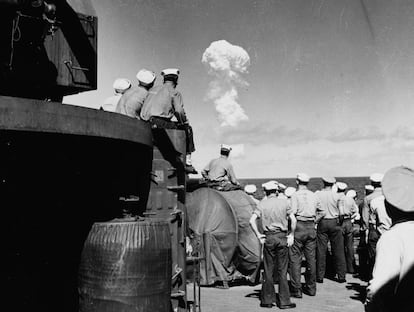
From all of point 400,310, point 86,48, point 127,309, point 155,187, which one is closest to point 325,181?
point 155,187

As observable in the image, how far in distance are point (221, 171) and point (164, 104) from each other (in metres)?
5.83

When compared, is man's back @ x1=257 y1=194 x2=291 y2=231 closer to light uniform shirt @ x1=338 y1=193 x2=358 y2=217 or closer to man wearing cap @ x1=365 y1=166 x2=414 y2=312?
light uniform shirt @ x1=338 y1=193 x2=358 y2=217

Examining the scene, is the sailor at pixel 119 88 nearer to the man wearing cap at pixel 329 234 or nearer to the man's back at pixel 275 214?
the man's back at pixel 275 214

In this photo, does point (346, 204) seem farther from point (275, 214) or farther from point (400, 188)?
point (400, 188)

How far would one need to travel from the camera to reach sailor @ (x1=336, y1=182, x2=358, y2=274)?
1279 centimetres

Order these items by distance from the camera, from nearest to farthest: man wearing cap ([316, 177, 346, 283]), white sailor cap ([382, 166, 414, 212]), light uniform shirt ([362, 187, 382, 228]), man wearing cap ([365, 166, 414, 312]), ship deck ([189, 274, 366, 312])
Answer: man wearing cap ([365, 166, 414, 312])
white sailor cap ([382, 166, 414, 212])
ship deck ([189, 274, 366, 312])
light uniform shirt ([362, 187, 382, 228])
man wearing cap ([316, 177, 346, 283])

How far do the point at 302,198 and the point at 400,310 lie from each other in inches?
302

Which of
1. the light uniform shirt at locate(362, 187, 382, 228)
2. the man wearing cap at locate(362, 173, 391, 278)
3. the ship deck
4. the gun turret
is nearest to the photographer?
the gun turret

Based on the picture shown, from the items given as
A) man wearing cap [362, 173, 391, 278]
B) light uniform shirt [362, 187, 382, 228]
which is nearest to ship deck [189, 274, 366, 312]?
man wearing cap [362, 173, 391, 278]

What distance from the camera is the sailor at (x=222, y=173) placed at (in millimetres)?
12727

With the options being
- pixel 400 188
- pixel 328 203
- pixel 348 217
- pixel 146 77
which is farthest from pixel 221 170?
pixel 400 188

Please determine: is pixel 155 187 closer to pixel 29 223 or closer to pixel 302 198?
pixel 29 223

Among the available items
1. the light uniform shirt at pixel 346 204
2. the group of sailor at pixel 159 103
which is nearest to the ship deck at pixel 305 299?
the light uniform shirt at pixel 346 204

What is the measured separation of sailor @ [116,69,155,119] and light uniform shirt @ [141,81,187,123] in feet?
0.95
